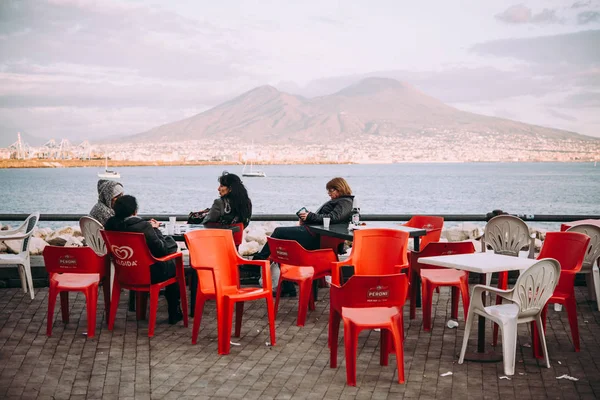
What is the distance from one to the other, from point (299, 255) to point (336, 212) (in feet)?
4.06

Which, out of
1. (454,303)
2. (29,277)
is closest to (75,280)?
(29,277)

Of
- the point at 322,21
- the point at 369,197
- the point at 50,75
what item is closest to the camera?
the point at 369,197

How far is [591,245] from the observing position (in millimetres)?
7016

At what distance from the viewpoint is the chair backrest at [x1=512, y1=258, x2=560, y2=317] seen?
5023 millimetres

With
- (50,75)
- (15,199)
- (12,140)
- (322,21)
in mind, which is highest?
(322,21)

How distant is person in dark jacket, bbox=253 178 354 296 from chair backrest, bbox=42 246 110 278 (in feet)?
6.38

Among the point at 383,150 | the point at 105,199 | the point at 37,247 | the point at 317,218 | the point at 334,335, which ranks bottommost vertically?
the point at 383,150

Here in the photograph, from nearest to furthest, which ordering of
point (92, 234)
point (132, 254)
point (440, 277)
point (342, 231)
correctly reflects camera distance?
point (132, 254) → point (440, 277) → point (92, 234) → point (342, 231)

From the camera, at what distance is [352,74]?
320 feet

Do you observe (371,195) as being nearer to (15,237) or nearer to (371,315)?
(15,237)

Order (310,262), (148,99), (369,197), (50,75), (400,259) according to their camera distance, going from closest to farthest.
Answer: (400,259), (310,262), (369,197), (50,75), (148,99)

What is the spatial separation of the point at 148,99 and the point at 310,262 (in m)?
93.1

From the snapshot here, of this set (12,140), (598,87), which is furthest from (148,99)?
(598,87)

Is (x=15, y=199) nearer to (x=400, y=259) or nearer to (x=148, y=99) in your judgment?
(x=148, y=99)
